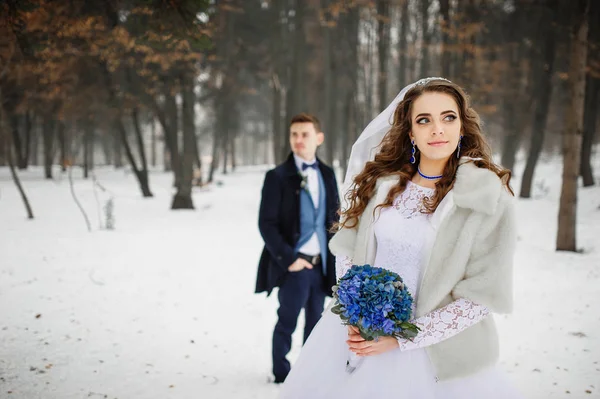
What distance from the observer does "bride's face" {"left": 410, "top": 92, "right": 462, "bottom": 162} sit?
2.13 metres

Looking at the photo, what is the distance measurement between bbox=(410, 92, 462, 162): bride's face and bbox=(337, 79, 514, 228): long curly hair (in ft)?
0.19

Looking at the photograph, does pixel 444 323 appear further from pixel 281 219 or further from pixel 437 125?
pixel 281 219

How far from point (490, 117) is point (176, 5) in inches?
925

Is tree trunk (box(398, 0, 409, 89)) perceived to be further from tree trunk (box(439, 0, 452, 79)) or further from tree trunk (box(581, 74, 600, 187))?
tree trunk (box(581, 74, 600, 187))

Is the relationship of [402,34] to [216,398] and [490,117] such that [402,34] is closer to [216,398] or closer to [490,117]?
[490,117]

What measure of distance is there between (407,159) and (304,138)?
1558mm

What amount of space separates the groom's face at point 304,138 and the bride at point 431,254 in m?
1.47

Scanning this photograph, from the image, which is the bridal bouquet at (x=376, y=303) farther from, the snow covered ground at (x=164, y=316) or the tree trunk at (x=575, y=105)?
the tree trunk at (x=575, y=105)

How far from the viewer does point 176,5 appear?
446 centimetres

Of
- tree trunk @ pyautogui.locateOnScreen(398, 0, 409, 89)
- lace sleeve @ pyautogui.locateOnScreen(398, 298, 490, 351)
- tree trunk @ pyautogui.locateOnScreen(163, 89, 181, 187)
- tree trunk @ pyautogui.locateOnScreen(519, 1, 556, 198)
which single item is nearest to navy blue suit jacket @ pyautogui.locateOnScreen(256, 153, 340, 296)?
lace sleeve @ pyautogui.locateOnScreen(398, 298, 490, 351)

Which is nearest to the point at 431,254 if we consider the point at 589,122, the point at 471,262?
the point at 471,262

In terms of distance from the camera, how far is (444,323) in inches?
78.3

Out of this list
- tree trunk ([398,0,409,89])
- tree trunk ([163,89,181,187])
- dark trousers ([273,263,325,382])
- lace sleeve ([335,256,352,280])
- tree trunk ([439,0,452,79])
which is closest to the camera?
lace sleeve ([335,256,352,280])

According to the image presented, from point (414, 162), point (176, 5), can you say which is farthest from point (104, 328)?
point (414, 162)
